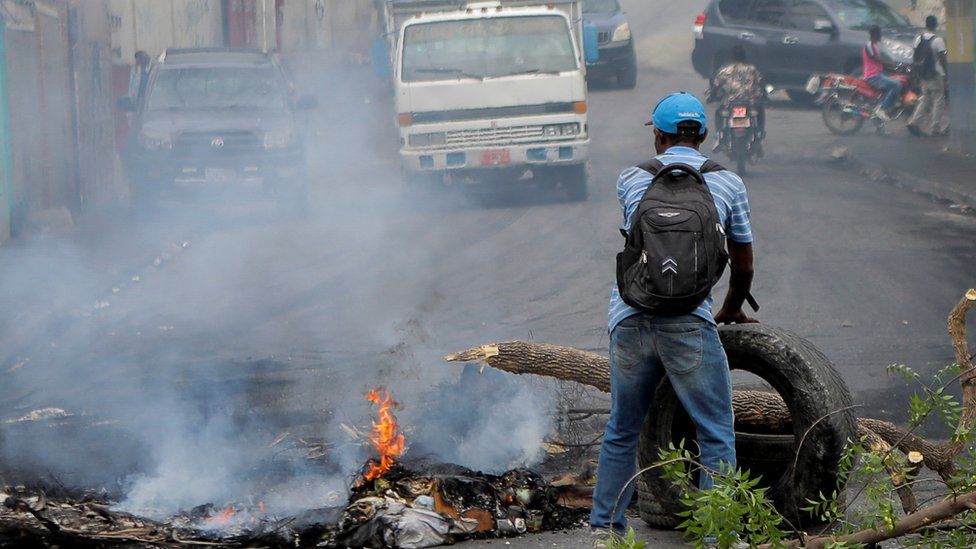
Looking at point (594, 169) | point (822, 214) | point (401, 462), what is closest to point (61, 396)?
point (401, 462)

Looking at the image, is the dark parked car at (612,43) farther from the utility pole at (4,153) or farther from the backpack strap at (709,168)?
the backpack strap at (709,168)

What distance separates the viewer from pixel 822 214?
43.9ft

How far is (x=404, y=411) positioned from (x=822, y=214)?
8.19 metres

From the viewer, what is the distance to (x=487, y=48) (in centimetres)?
1456

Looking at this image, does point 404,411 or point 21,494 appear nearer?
point 21,494

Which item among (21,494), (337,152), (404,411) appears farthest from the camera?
(337,152)

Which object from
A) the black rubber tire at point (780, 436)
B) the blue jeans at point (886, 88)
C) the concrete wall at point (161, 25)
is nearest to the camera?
the black rubber tire at point (780, 436)

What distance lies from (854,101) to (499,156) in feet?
24.1

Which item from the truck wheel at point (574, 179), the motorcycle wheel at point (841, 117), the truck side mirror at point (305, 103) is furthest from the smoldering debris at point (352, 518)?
the motorcycle wheel at point (841, 117)

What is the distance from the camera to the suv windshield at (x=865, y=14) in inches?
822

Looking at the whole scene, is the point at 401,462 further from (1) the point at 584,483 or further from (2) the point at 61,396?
(2) the point at 61,396

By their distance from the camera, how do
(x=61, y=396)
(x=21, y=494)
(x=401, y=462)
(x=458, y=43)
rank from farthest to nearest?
1. (x=458, y=43)
2. (x=61, y=396)
3. (x=401, y=462)
4. (x=21, y=494)

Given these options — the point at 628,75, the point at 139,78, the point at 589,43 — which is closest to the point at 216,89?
the point at 139,78

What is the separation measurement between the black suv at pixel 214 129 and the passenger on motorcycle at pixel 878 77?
28.9 feet
